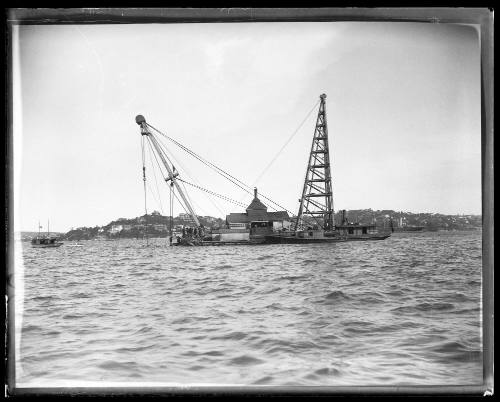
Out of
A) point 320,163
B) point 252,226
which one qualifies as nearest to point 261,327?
point 320,163

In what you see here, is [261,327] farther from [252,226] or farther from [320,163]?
[252,226]

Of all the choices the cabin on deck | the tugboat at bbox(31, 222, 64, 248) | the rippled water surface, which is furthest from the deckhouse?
the tugboat at bbox(31, 222, 64, 248)

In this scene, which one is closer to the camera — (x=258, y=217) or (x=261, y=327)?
(x=261, y=327)

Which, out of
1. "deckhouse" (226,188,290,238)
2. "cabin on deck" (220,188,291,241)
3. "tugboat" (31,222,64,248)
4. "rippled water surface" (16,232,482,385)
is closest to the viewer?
"rippled water surface" (16,232,482,385)

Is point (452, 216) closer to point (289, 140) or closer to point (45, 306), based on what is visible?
point (289, 140)

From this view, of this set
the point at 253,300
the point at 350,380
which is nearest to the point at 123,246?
the point at 253,300

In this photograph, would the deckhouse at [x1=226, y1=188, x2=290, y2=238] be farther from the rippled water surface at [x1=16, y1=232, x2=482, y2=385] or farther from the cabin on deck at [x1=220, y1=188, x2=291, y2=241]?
the rippled water surface at [x1=16, y1=232, x2=482, y2=385]

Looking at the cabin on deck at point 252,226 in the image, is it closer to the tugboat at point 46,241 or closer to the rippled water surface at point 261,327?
the rippled water surface at point 261,327

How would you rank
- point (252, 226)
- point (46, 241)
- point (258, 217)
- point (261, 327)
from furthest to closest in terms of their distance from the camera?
point (252, 226) → point (258, 217) → point (46, 241) → point (261, 327)
